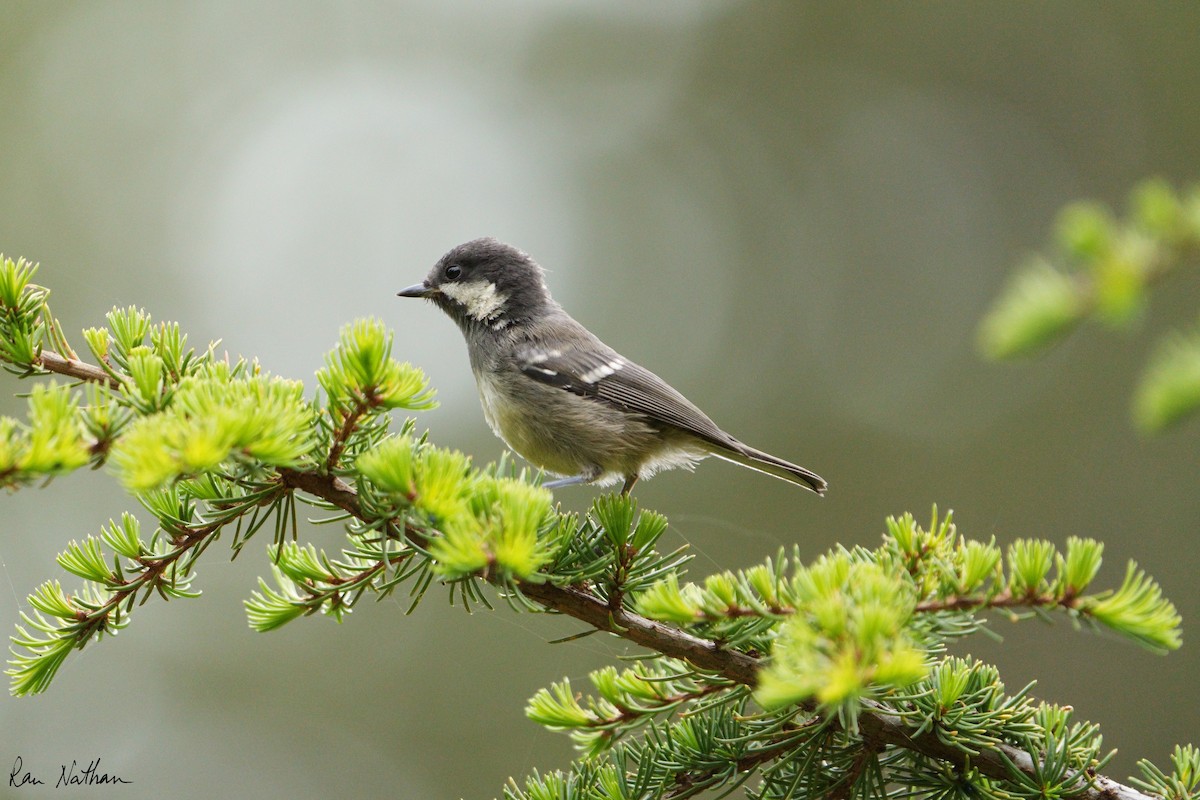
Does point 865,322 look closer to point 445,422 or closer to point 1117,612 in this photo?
point 445,422

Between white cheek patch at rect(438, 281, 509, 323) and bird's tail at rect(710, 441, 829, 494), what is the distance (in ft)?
4.21

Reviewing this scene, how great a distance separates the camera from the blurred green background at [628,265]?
280 inches

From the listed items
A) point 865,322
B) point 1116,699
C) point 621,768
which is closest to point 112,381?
point 621,768

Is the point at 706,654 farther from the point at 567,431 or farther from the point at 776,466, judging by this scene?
the point at 567,431

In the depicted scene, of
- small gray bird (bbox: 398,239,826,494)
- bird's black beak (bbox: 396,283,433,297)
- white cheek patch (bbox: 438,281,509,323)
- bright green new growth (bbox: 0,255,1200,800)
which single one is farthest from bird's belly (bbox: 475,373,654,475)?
bright green new growth (bbox: 0,255,1200,800)

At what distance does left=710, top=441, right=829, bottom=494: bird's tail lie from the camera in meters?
3.42

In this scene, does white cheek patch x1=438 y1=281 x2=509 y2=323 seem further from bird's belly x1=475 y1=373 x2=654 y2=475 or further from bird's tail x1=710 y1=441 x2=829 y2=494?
bird's tail x1=710 y1=441 x2=829 y2=494

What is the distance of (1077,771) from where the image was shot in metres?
1.62

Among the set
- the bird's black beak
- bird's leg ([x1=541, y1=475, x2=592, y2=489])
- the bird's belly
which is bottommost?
bird's leg ([x1=541, y1=475, x2=592, y2=489])

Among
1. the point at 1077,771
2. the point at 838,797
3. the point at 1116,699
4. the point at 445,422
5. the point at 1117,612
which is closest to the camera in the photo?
the point at 1117,612

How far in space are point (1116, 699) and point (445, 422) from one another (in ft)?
19.8

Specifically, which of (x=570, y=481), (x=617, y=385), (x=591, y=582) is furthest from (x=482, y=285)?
(x=591, y=582)

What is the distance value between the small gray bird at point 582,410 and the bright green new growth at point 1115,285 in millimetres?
2409

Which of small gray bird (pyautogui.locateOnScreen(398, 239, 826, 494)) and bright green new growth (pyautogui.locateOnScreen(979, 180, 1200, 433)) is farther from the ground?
small gray bird (pyautogui.locateOnScreen(398, 239, 826, 494))
